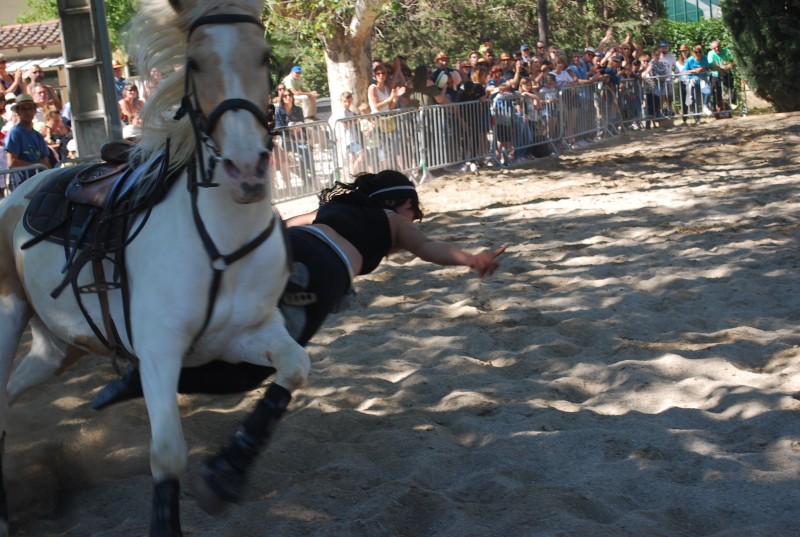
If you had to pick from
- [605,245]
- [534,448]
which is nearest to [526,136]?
[605,245]

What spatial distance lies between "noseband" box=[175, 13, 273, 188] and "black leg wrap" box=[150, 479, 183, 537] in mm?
1118

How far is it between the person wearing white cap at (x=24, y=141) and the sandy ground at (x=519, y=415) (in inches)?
136

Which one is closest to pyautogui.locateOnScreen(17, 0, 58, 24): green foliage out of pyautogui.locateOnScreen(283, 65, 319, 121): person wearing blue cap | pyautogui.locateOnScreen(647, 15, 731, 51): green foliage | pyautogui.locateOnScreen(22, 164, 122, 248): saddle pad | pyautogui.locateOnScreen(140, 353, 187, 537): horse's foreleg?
pyautogui.locateOnScreen(647, 15, 731, 51): green foliage

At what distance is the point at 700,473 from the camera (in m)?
4.07

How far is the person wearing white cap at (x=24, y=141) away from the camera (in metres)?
8.95

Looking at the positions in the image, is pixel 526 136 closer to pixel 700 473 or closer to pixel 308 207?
pixel 308 207

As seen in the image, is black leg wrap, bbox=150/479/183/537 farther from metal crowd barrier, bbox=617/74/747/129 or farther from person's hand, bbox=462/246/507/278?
metal crowd barrier, bbox=617/74/747/129

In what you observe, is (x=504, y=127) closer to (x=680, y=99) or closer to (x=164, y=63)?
(x=680, y=99)

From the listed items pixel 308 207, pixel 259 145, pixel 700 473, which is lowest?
pixel 700 473

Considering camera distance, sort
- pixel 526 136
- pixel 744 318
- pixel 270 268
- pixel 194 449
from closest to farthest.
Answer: pixel 270 268 < pixel 194 449 < pixel 744 318 < pixel 526 136

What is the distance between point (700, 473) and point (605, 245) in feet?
16.2

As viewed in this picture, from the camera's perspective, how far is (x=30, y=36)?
36.1 m

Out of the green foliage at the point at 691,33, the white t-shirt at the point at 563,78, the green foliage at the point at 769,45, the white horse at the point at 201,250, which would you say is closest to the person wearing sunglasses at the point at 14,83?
the white horse at the point at 201,250

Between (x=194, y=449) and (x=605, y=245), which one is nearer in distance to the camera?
(x=194, y=449)
